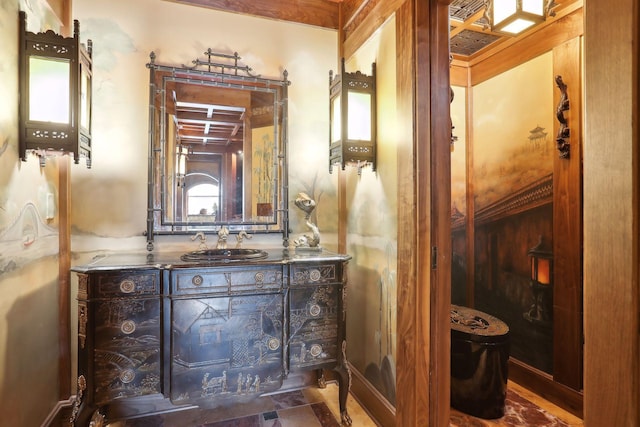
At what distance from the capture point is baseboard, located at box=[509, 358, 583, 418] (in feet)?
7.07

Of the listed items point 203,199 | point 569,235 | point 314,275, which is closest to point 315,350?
point 314,275

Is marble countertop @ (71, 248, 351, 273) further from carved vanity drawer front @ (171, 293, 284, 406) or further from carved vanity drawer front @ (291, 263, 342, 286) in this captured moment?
carved vanity drawer front @ (171, 293, 284, 406)

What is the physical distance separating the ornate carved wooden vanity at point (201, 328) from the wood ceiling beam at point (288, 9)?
167cm

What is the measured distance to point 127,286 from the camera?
5.40 feet

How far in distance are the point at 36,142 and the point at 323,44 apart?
1856 mm

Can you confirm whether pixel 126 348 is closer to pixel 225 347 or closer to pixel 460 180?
pixel 225 347

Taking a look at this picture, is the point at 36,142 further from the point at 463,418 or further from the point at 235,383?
the point at 463,418

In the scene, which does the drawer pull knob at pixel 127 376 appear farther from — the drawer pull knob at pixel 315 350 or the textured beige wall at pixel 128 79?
the drawer pull knob at pixel 315 350

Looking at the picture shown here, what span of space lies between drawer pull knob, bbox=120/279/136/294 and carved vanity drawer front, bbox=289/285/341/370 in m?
0.77

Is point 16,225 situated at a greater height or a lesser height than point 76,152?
lesser

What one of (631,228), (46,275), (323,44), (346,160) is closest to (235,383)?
(46,275)

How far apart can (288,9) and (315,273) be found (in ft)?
6.08

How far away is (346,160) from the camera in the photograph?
2.14 m

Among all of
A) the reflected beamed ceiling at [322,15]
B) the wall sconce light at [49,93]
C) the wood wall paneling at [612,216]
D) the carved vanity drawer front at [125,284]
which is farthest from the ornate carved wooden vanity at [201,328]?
the wood wall paneling at [612,216]
